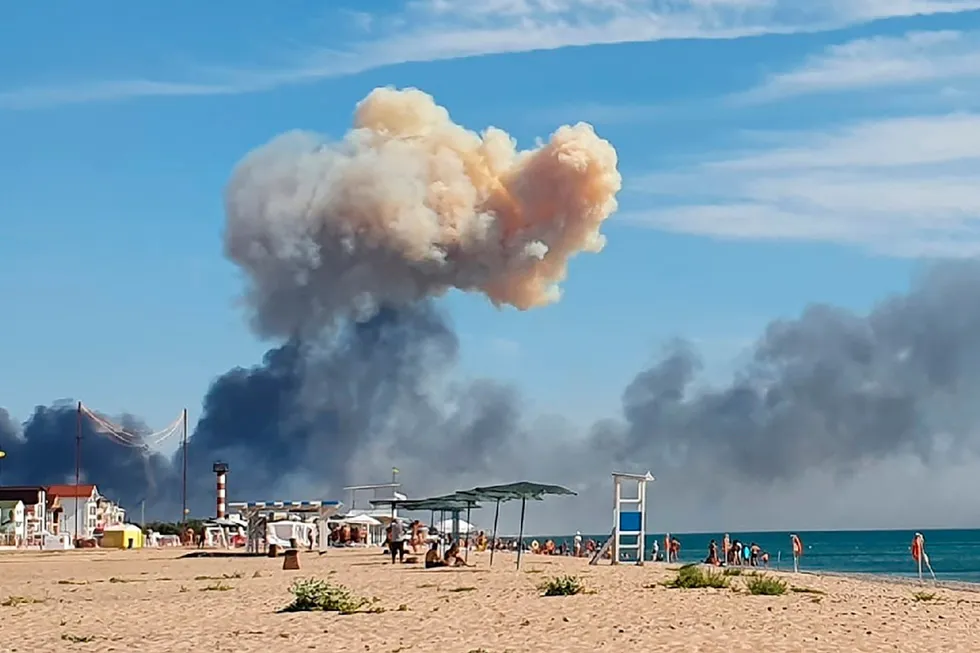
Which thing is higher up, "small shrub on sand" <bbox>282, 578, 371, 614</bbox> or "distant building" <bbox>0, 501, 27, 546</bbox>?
"small shrub on sand" <bbox>282, 578, 371, 614</bbox>

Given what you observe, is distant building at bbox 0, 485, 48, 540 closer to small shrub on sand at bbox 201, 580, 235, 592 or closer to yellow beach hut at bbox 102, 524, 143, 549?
yellow beach hut at bbox 102, 524, 143, 549

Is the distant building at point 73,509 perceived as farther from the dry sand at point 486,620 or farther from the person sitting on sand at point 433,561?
the dry sand at point 486,620

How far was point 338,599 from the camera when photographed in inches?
828

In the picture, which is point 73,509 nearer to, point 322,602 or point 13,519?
point 13,519

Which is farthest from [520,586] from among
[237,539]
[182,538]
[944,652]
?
[182,538]

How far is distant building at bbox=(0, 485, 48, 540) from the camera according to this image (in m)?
87.0

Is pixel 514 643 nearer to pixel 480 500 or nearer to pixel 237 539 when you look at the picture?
pixel 480 500

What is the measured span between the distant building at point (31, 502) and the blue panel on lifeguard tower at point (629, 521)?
55614mm

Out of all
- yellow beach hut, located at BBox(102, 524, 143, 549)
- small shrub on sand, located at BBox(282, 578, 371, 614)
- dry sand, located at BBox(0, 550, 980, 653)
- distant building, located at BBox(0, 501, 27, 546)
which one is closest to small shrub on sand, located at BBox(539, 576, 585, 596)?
dry sand, located at BBox(0, 550, 980, 653)

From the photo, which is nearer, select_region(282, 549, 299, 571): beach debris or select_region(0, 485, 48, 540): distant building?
select_region(282, 549, 299, 571): beach debris

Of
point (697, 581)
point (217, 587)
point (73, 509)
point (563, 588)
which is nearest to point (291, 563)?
point (217, 587)

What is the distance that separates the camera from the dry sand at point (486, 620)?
1680cm

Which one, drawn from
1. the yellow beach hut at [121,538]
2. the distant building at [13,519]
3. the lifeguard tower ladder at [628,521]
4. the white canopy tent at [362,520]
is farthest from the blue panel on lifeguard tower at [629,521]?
the distant building at [13,519]

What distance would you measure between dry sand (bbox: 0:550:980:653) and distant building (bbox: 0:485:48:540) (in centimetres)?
6015
